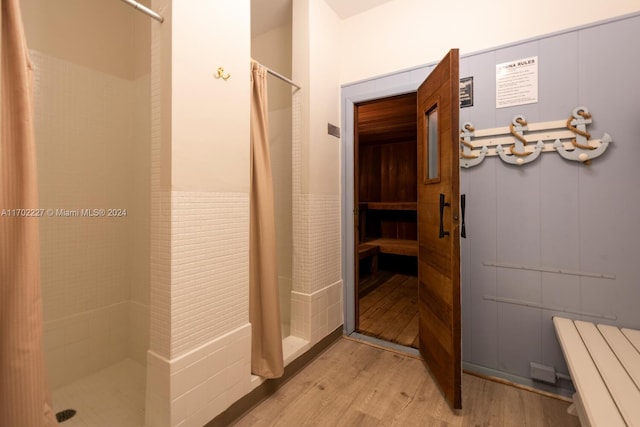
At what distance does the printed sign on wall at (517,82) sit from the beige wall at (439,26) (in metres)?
0.16

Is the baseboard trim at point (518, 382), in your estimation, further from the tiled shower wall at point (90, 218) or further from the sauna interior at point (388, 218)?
the tiled shower wall at point (90, 218)

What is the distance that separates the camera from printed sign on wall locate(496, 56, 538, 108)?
169 cm

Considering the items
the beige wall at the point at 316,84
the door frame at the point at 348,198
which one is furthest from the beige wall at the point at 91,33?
the door frame at the point at 348,198

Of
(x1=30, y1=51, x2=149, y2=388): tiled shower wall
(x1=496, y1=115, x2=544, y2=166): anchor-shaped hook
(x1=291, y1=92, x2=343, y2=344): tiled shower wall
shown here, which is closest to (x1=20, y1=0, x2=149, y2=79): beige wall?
(x1=30, y1=51, x2=149, y2=388): tiled shower wall

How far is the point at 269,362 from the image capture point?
1.65 meters

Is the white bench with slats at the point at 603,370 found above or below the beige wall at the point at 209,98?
below

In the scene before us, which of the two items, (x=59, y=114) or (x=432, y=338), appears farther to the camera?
(x=432, y=338)

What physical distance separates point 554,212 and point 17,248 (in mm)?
2455

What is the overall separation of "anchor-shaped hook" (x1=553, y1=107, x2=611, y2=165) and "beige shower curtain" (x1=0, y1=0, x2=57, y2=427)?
96.4 inches

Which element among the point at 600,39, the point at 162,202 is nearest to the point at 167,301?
the point at 162,202

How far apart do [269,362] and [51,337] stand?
1.24 meters

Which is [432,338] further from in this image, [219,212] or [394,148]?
[394,148]

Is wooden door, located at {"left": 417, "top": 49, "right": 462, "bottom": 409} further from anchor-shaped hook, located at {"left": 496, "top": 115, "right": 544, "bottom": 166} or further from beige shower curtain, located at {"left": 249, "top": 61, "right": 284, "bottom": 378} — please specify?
beige shower curtain, located at {"left": 249, "top": 61, "right": 284, "bottom": 378}

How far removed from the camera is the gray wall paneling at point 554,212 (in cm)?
150
